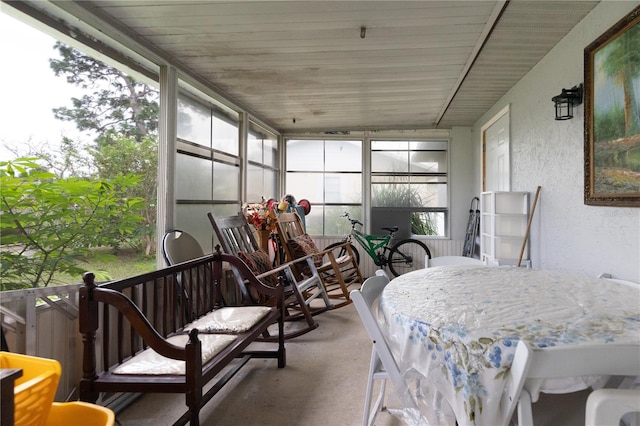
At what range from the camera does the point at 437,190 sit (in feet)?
17.8

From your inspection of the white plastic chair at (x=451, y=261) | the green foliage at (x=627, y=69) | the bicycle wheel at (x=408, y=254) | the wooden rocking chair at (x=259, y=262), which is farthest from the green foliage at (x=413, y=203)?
the green foliage at (x=627, y=69)

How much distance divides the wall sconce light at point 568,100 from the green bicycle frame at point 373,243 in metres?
3.02

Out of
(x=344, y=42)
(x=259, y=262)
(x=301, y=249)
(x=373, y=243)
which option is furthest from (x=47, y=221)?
(x=373, y=243)

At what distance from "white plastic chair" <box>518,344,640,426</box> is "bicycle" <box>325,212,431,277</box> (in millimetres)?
4298

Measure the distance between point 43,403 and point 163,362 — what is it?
23.7 inches

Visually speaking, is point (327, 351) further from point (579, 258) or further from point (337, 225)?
point (337, 225)

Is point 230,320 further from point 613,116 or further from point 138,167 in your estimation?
point 613,116

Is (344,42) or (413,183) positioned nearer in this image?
(344,42)

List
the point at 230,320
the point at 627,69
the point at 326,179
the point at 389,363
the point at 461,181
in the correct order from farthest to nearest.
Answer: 1. the point at 326,179
2. the point at 461,181
3. the point at 230,320
4. the point at 627,69
5. the point at 389,363

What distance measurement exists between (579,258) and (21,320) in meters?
3.30

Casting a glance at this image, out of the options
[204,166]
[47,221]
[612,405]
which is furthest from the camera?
[204,166]

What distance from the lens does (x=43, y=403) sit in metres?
1.02

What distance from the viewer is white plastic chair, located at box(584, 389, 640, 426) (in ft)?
2.47

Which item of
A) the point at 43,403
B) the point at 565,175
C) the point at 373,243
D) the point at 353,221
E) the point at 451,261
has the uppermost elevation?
the point at 565,175
